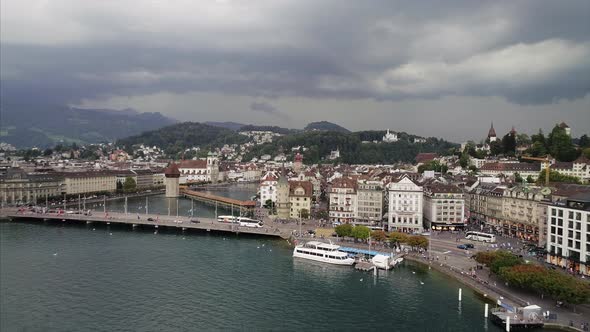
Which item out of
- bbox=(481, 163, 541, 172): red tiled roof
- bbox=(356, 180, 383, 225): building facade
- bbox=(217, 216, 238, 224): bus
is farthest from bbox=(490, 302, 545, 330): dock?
bbox=(481, 163, 541, 172): red tiled roof

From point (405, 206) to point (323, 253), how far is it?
52.6ft

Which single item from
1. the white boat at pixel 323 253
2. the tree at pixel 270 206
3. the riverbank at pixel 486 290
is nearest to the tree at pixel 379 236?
the white boat at pixel 323 253

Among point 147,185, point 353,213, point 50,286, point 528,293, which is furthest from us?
point 147,185

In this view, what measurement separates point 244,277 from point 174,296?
6.64m

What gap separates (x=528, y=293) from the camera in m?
31.9

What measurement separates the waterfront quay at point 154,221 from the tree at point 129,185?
35.7 meters

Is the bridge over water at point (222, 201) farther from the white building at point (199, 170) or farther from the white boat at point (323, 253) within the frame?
the white building at point (199, 170)

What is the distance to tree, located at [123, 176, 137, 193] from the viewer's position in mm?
102500

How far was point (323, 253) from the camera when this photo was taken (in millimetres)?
43719

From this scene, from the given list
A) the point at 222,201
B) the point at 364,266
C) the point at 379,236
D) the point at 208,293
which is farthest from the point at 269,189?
the point at 208,293

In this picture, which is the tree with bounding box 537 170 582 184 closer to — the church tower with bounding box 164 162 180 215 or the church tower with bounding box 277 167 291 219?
the church tower with bounding box 277 167 291 219

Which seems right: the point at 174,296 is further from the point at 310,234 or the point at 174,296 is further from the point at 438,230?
the point at 438,230

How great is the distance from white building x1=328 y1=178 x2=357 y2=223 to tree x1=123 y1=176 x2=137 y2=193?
57041 mm

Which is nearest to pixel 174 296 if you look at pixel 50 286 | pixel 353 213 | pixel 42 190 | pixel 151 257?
pixel 50 286
